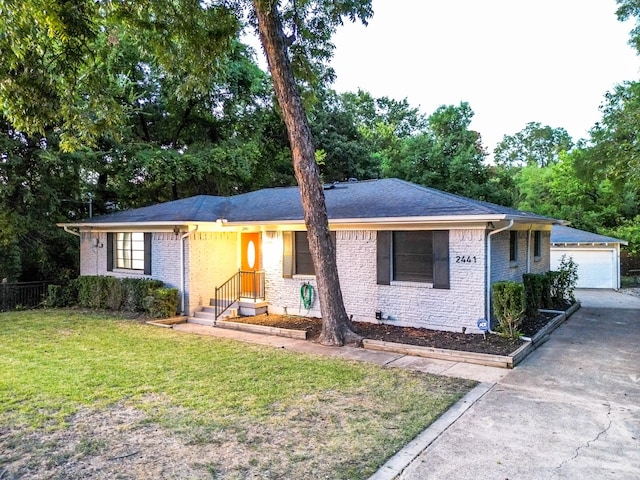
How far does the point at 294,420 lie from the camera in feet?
16.0

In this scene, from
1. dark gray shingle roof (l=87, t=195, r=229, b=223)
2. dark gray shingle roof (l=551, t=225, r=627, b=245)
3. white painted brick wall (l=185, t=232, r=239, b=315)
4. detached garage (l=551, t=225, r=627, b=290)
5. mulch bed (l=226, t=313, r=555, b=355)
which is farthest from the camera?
detached garage (l=551, t=225, r=627, b=290)

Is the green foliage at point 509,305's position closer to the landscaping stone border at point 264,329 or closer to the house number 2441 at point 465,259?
the house number 2441 at point 465,259

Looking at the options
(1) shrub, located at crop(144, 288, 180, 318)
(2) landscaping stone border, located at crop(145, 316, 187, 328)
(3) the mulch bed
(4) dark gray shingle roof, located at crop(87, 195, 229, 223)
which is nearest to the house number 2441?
(3) the mulch bed

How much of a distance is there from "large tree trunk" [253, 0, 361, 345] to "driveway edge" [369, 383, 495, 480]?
336 centimetres

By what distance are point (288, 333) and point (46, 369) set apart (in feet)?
14.7

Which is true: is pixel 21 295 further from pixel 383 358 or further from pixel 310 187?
pixel 383 358

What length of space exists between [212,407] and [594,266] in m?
19.6

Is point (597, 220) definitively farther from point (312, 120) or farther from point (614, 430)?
point (614, 430)

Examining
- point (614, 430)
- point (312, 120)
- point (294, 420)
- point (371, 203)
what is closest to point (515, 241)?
point (371, 203)

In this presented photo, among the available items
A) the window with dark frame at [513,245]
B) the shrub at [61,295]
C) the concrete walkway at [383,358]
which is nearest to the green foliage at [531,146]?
the window with dark frame at [513,245]

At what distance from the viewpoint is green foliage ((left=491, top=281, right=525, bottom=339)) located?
830cm

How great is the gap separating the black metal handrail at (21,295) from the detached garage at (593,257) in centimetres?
1981

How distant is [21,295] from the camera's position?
13.9 metres

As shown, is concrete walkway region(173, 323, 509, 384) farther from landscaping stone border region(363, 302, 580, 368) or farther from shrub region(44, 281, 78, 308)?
shrub region(44, 281, 78, 308)
